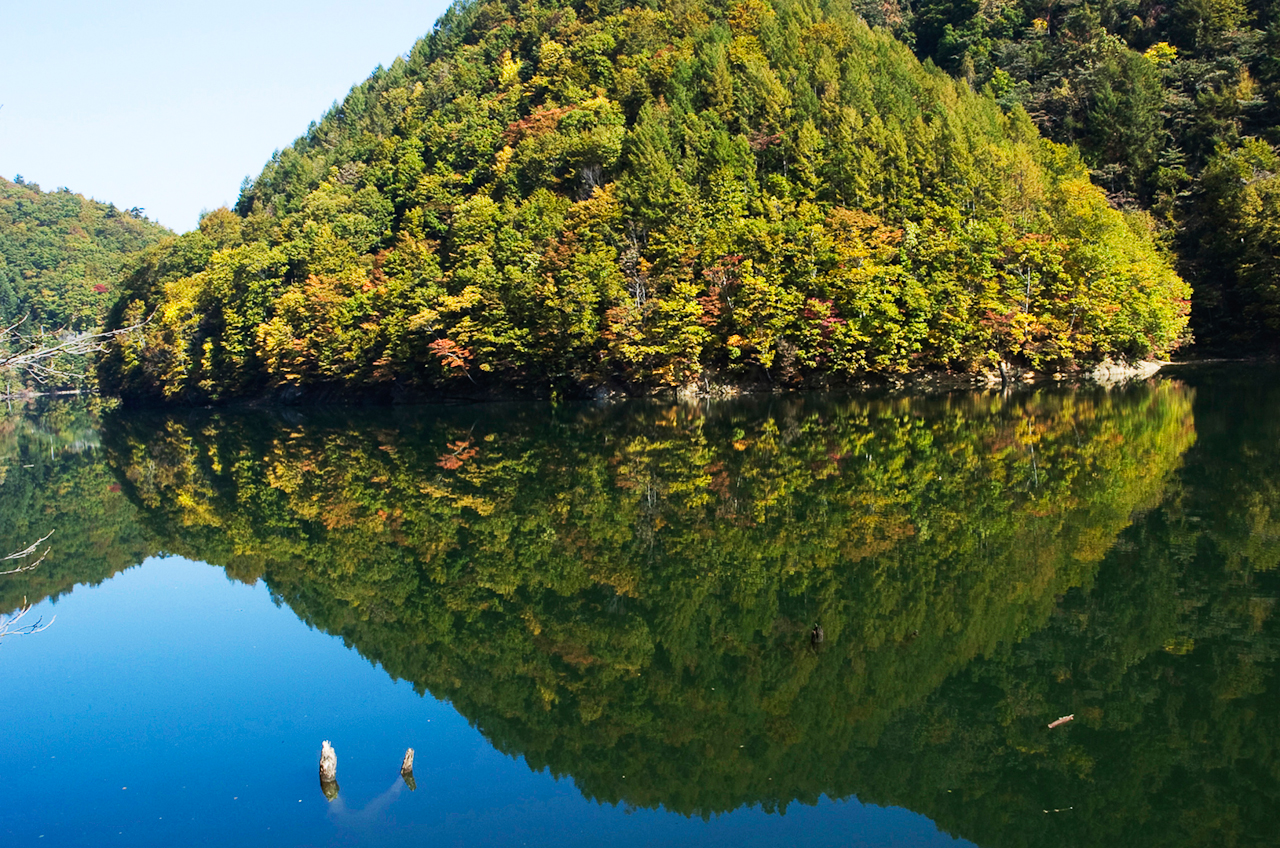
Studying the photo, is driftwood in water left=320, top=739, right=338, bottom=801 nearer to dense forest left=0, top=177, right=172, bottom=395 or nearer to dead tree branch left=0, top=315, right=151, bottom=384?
dead tree branch left=0, top=315, right=151, bottom=384

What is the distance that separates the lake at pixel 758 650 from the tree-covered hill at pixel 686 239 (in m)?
27.2

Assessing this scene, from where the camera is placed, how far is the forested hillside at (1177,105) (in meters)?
60.7

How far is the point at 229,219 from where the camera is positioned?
103 meters

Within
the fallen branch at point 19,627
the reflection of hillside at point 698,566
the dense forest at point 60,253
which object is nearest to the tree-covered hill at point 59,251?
the dense forest at point 60,253

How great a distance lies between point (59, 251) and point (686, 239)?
463ft

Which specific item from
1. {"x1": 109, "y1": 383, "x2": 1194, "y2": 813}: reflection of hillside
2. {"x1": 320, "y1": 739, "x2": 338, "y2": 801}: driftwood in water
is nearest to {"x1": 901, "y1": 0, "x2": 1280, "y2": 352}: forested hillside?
{"x1": 109, "y1": 383, "x2": 1194, "y2": 813}: reflection of hillside

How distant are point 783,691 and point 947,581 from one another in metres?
4.20

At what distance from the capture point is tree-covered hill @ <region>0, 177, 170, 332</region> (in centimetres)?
12838

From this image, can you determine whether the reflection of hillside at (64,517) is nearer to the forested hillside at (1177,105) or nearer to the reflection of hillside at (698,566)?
the reflection of hillside at (698,566)

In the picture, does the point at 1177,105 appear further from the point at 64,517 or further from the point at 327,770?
the point at 327,770

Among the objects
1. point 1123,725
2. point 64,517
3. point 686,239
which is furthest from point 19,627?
point 686,239

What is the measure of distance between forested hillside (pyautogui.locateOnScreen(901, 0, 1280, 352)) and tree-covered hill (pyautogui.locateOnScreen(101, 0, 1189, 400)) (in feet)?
16.8

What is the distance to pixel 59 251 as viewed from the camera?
156000mm

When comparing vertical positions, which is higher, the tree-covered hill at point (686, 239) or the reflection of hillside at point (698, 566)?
the tree-covered hill at point (686, 239)
